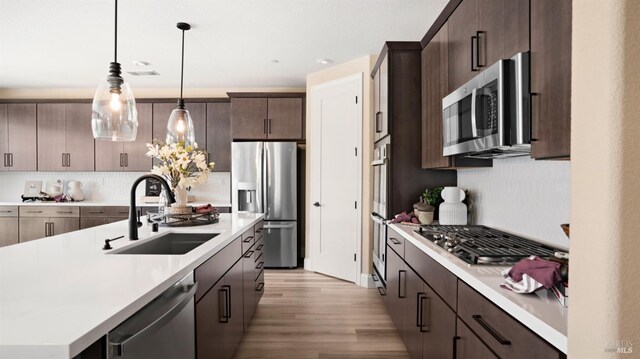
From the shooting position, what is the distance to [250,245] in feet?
9.57

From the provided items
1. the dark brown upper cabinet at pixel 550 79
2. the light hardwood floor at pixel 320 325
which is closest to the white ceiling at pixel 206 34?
the dark brown upper cabinet at pixel 550 79

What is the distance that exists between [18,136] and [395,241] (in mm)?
5752

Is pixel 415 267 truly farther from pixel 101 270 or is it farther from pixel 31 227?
pixel 31 227

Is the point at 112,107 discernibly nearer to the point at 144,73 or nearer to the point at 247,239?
the point at 247,239

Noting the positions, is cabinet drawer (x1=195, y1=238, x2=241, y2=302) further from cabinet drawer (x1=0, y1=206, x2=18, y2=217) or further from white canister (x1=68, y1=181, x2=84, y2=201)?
cabinet drawer (x1=0, y1=206, x2=18, y2=217)

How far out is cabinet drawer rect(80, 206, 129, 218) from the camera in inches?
196

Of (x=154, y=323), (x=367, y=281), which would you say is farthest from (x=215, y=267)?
(x=367, y=281)

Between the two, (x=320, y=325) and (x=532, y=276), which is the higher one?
(x=532, y=276)

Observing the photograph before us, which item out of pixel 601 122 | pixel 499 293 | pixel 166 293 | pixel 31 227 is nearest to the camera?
pixel 601 122

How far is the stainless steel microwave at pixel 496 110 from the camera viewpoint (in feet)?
4.91

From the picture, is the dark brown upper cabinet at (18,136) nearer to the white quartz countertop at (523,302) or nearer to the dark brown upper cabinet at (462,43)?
the dark brown upper cabinet at (462,43)

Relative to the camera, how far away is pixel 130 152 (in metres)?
5.33

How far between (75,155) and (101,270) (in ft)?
16.3

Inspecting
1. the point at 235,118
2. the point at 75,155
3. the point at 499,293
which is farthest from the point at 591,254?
the point at 75,155
